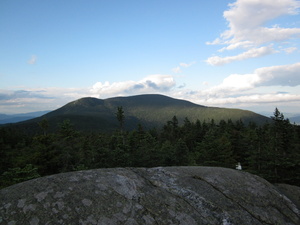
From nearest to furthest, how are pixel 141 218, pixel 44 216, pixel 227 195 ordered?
pixel 44 216, pixel 141 218, pixel 227 195

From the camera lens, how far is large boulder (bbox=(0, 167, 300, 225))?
3523 mm

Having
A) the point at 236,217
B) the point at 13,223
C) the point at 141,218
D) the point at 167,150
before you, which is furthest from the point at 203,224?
the point at 167,150

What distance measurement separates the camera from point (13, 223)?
3189mm

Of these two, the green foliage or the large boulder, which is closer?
the large boulder

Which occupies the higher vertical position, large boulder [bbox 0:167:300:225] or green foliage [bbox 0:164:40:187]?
large boulder [bbox 0:167:300:225]

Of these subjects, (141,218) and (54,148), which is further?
(54,148)

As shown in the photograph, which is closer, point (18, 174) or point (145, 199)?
point (145, 199)

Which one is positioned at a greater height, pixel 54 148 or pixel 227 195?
pixel 227 195

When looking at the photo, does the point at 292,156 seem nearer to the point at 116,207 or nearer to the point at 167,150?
the point at 167,150

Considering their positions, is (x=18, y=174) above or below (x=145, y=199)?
below

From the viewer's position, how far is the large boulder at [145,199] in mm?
3523

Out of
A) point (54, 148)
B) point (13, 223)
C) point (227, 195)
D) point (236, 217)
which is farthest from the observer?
point (54, 148)

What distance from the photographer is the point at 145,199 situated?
423 centimetres

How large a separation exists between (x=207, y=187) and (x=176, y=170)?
1120 millimetres
